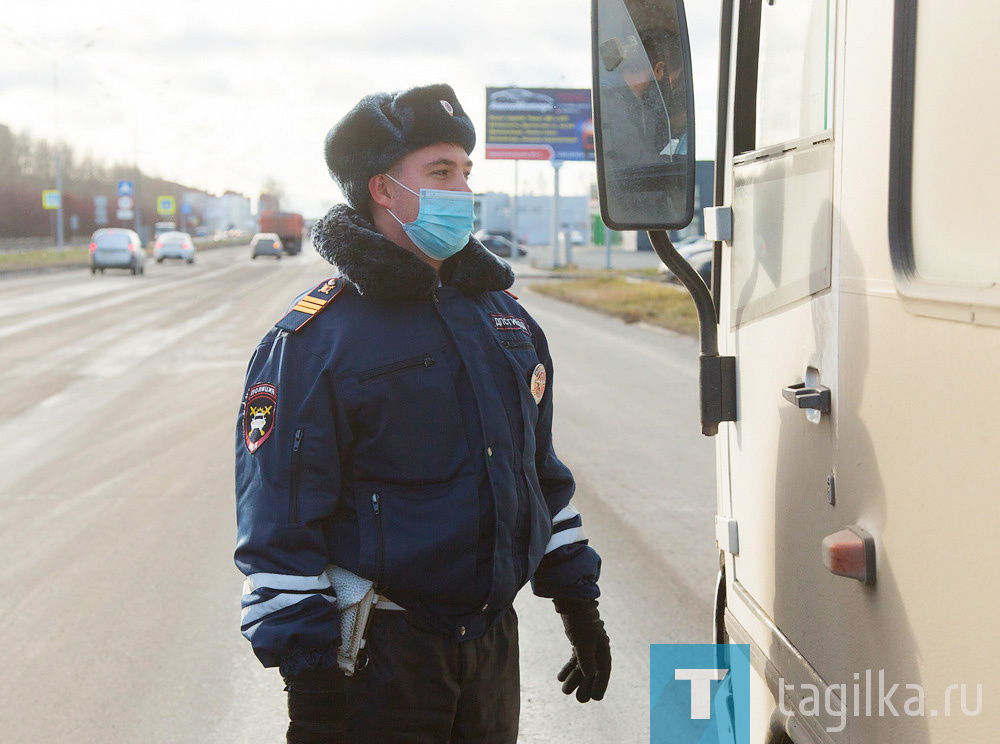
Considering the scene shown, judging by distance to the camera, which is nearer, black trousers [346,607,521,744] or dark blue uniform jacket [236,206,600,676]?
dark blue uniform jacket [236,206,600,676]

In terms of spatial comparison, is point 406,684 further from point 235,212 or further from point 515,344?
point 235,212

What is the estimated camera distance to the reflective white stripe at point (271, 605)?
7.04 feet

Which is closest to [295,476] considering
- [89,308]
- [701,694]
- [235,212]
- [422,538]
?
[422,538]

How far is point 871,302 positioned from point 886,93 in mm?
306

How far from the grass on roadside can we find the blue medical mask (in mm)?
14628

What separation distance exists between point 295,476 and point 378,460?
6.7 inches

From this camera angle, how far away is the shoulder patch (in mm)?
2283

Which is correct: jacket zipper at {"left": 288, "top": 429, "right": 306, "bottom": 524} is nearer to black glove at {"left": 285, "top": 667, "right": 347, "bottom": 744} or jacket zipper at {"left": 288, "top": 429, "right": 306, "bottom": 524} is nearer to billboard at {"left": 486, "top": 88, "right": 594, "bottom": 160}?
black glove at {"left": 285, "top": 667, "right": 347, "bottom": 744}

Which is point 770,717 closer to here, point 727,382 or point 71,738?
point 727,382

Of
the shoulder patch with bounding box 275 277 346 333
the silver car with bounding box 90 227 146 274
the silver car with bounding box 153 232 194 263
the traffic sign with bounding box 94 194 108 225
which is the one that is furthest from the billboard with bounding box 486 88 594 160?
the traffic sign with bounding box 94 194 108 225


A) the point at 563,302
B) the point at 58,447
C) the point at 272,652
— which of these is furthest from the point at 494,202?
the point at 272,652

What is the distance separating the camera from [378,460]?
2.28m

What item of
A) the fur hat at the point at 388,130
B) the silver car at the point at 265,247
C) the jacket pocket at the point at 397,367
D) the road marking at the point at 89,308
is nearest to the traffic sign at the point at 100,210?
the silver car at the point at 265,247

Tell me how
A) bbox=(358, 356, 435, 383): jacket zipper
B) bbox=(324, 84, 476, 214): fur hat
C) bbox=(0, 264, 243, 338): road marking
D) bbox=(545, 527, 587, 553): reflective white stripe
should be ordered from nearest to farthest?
bbox=(358, 356, 435, 383): jacket zipper, bbox=(324, 84, 476, 214): fur hat, bbox=(545, 527, 587, 553): reflective white stripe, bbox=(0, 264, 243, 338): road marking
